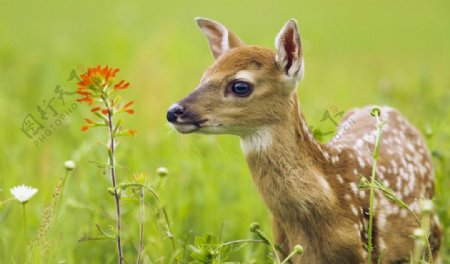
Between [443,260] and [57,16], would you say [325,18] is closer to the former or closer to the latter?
[57,16]

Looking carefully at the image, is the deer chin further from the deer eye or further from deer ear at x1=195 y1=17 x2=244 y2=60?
deer ear at x1=195 y1=17 x2=244 y2=60

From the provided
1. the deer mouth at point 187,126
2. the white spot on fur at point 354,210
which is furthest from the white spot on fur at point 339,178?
the deer mouth at point 187,126

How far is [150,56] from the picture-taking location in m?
8.00

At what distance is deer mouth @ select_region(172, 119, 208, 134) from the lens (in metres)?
3.39

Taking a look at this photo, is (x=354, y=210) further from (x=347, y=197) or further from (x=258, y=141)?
(x=258, y=141)

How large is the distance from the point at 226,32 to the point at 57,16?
9.06 m

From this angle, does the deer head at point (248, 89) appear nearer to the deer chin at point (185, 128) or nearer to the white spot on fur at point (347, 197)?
the deer chin at point (185, 128)

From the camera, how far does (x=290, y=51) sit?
11.8 ft

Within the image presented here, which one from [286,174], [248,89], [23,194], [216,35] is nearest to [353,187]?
[286,174]

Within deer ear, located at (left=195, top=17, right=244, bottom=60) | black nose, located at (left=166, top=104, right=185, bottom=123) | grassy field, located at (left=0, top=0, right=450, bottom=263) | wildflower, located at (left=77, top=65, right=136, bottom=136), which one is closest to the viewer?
wildflower, located at (left=77, top=65, right=136, bottom=136)

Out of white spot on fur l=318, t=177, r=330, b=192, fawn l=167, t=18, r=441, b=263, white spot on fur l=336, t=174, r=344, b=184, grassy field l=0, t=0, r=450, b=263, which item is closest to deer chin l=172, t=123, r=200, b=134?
fawn l=167, t=18, r=441, b=263

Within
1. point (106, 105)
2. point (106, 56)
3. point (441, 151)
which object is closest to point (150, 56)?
point (106, 56)

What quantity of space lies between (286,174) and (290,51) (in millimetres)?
530

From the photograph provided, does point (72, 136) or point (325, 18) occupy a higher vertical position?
point (325, 18)
